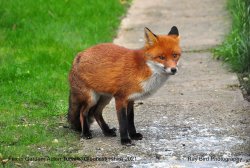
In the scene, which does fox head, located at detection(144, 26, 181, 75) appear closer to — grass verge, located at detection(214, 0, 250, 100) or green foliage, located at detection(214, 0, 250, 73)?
grass verge, located at detection(214, 0, 250, 100)

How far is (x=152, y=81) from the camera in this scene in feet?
23.8

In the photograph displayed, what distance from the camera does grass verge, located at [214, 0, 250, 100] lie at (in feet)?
33.2

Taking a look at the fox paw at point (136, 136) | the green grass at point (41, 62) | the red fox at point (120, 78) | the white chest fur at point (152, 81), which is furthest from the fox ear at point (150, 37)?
the green grass at point (41, 62)

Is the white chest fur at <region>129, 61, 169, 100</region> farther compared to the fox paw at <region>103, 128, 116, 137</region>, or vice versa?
the fox paw at <region>103, 128, 116, 137</region>

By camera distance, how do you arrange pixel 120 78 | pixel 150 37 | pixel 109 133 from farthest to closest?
pixel 109 133 < pixel 120 78 < pixel 150 37

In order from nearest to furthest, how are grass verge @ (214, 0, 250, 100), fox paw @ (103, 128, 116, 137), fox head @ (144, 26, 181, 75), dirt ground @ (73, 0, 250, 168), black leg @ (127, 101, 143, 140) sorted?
dirt ground @ (73, 0, 250, 168) → fox head @ (144, 26, 181, 75) → black leg @ (127, 101, 143, 140) → fox paw @ (103, 128, 116, 137) → grass verge @ (214, 0, 250, 100)

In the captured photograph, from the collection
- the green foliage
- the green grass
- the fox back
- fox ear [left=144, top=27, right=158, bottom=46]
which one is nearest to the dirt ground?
the green foliage

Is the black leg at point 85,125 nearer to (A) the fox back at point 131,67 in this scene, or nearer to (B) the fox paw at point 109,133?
(B) the fox paw at point 109,133

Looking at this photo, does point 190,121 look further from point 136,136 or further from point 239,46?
point 239,46

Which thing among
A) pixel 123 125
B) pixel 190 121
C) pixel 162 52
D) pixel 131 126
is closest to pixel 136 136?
pixel 131 126

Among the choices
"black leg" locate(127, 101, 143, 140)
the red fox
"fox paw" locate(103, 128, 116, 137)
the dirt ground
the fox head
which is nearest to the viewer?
the dirt ground

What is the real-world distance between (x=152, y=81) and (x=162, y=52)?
1.12 feet

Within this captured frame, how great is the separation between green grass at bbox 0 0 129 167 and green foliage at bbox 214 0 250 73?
2.14m

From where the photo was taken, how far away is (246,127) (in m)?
7.81
